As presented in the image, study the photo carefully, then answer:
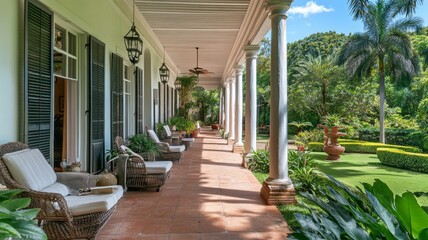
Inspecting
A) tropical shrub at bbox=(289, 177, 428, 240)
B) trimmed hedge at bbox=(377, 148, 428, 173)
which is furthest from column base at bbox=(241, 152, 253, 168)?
tropical shrub at bbox=(289, 177, 428, 240)

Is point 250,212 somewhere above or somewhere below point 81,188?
below

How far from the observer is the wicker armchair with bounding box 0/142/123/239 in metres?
2.91

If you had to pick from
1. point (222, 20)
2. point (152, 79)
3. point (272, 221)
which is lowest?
point (272, 221)

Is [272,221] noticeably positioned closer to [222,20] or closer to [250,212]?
[250,212]

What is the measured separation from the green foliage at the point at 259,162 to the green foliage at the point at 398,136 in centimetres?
962

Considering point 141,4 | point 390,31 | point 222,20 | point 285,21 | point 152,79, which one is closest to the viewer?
point 285,21

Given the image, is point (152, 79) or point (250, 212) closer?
point (250, 212)

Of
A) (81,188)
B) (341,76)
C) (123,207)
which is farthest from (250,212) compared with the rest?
(341,76)

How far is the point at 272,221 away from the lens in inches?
157

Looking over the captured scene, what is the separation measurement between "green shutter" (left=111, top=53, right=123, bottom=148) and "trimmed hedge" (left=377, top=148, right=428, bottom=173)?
821 centimetres

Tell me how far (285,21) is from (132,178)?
10.9ft

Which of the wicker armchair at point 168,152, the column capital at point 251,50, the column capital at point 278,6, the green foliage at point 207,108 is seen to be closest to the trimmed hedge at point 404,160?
the column capital at point 251,50

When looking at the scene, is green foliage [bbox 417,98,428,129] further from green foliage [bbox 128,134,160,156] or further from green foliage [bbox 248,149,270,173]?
green foliage [bbox 128,134,160,156]

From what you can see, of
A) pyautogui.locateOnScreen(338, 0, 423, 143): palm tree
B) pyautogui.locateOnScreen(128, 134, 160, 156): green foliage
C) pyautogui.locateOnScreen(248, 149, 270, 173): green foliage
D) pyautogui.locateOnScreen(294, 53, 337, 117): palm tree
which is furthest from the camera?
pyautogui.locateOnScreen(294, 53, 337, 117): palm tree
